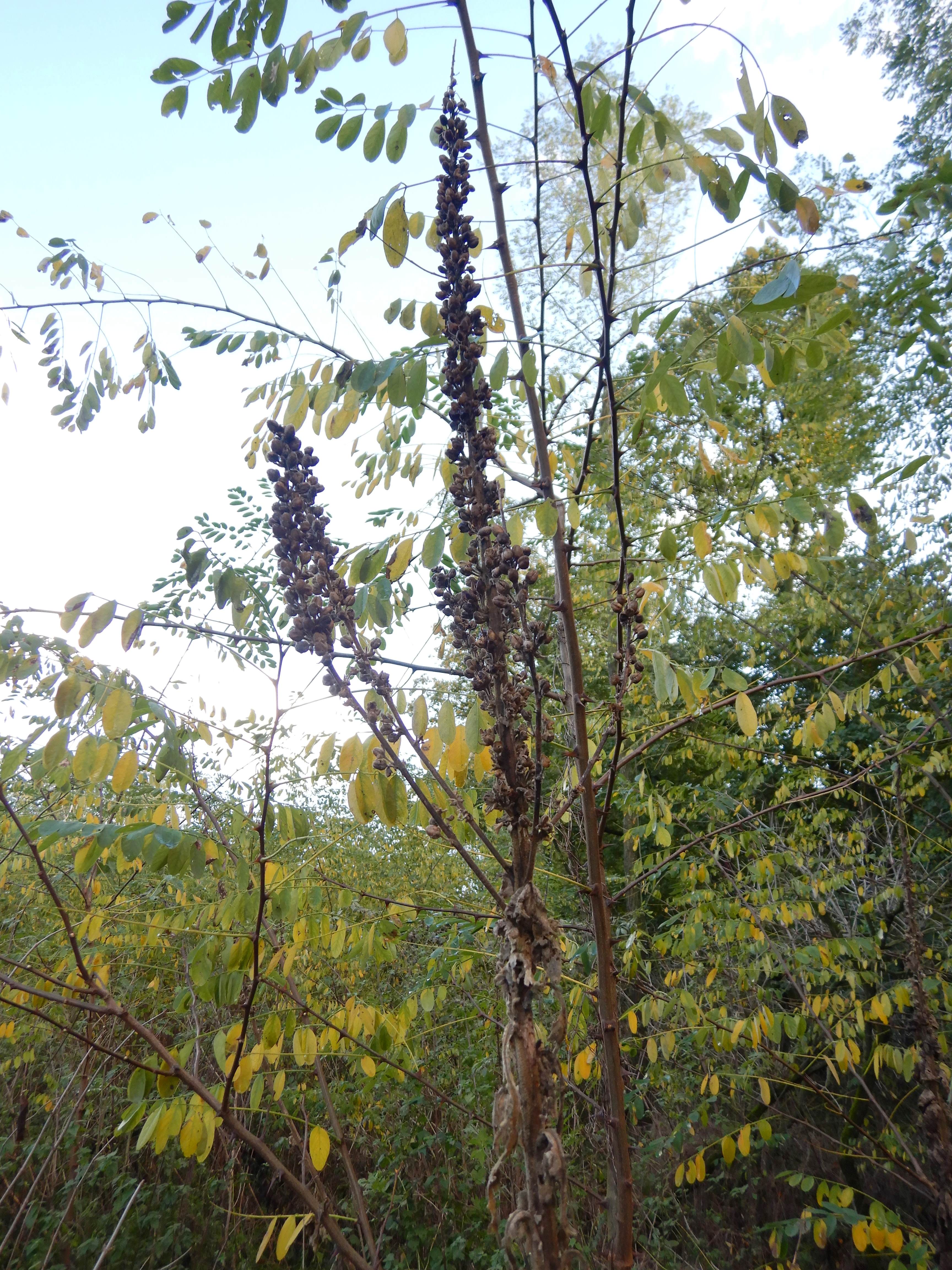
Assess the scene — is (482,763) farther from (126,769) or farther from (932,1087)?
(932,1087)

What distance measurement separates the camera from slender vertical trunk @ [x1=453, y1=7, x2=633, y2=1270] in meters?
1.11

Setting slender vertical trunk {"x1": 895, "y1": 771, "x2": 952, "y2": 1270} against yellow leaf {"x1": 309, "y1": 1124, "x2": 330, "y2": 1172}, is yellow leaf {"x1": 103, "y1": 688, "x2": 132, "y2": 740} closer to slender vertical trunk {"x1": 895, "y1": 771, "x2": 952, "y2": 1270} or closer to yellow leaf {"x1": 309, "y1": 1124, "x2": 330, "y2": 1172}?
yellow leaf {"x1": 309, "y1": 1124, "x2": 330, "y2": 1172}

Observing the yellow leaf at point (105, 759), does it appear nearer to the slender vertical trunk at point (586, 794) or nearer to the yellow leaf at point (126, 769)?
the yellow leaf at point (126, 769)

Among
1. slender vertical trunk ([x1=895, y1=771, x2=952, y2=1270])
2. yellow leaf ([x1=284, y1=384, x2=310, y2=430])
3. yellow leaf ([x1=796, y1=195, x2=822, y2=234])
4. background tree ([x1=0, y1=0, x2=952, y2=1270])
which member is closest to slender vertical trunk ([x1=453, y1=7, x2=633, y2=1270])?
background tree ([x1=0, y1=0, x2=952, y2=1270])

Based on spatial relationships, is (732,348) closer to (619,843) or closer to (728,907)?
(728,907)

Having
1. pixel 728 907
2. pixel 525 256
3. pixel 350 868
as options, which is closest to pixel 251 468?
pixel 728 907

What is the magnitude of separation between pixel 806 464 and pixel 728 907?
6.85m

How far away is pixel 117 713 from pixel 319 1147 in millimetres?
1214

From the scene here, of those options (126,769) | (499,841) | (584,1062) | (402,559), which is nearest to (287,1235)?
(584,1062)

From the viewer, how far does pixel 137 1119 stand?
57.4 inches

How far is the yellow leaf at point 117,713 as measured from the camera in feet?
3.70

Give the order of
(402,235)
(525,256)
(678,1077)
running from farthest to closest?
1. (525,256)
2. (678,1077)
3. (402,235)

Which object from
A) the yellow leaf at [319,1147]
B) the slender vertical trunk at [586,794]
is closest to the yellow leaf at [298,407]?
the slender vertical trunk at [586,794]

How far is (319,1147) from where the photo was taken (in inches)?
65.7
